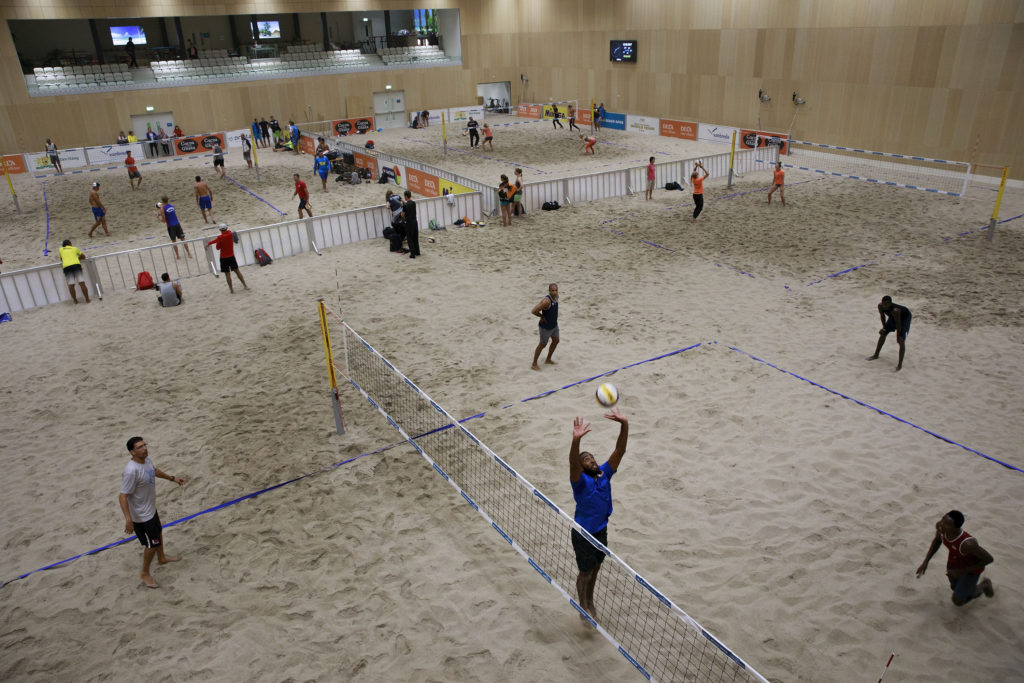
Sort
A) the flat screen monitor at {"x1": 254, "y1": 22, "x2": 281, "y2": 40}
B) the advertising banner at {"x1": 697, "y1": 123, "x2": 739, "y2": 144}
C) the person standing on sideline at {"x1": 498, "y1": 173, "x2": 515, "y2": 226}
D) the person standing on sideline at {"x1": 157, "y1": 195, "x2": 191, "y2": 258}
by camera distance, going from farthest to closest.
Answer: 1. the flat screen monitor at {"x1": 254, "y1": 22, "x2": 281, "y2": 40}
2. the advertising banner at {"x1": 697, "y1": 123, "x2": 739, "y2": 144}
3. the person standing on sideline at {"x1": 498, "y1": 173, "x2": 515, "y2": 226}
4. the person standing on sideline at {"x1": 157, "y1": 195, "x2": 191, "y2": 258}

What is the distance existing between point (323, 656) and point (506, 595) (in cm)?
186

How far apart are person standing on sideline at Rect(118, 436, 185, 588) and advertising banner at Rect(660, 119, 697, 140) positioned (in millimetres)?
31785

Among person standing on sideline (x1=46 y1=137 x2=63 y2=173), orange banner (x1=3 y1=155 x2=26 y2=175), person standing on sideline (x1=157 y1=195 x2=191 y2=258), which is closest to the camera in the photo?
person standing on sideline (x1=157 y1=195 x2=191 y2=258)

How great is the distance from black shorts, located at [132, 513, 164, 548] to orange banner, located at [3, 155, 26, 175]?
103 feet

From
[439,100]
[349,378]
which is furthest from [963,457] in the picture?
[439,100]

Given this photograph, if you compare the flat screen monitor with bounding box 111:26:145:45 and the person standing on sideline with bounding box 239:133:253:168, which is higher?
the flat screen monitor with bounding box 111:26:145:45

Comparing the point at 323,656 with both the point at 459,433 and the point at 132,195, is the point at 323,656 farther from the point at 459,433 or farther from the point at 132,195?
the point at 132,195

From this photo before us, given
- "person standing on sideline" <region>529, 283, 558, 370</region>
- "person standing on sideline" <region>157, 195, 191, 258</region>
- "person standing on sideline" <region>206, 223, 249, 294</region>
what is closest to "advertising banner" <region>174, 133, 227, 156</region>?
"person standing on sideline" <region>157, 195, 191, 258</region>

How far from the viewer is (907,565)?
6.85 m

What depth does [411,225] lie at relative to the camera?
648 inches

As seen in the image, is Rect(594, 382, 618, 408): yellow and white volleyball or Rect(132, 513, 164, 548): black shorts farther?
Rect(132, 513, 164, 548): black shorts

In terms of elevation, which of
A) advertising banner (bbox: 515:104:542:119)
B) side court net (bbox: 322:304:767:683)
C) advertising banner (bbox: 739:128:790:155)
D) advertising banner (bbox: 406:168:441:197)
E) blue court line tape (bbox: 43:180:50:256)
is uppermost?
advertising banner (bbox: 515:104:542:119)

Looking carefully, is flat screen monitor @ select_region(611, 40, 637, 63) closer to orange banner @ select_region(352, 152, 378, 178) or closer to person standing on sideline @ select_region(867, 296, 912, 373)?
orange banner @ select_region(352, 152, 378, 178)

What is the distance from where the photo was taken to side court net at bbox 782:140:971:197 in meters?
22.8
